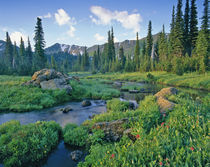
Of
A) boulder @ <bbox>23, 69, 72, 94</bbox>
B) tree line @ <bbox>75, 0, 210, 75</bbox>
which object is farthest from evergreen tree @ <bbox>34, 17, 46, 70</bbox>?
tree line @ <bbox>75, 0, 210, 75</bbox>

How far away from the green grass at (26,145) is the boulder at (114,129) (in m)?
2.83

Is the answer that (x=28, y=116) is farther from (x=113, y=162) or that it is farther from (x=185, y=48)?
(x=185, y=48)

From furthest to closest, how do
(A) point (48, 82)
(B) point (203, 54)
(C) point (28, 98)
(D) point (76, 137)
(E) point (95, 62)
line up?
1. (E) point (95, 62)
2. (B) point (203, 54)
3. (A) point (48, 82)
4. (C) point (28, 98)
5. (D) point (76, 137)

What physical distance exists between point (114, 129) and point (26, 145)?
444 centimetres

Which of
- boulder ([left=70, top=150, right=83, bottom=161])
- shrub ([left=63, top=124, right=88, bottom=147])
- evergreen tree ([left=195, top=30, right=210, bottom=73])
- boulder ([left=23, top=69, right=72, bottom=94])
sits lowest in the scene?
boulder ([left=70, top=150, right=83, bottom=161])

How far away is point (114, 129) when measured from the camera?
7.33m

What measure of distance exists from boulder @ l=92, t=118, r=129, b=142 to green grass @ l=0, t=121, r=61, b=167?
2828mm

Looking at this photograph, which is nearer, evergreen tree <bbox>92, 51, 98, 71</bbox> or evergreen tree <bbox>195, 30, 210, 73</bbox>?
evergreen tree <bbox>195, 30, 210, 73</bbox>

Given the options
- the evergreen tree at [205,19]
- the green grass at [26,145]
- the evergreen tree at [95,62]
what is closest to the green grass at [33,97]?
the green grass at [26,145]

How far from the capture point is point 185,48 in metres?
44.4

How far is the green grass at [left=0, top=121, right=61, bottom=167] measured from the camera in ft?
18.6

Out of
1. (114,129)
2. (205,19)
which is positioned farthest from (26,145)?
(205,19)

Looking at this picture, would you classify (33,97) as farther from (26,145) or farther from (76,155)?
(76,155)

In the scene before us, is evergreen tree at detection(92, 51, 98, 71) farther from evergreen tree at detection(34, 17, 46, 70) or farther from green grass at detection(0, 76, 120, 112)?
green grass at detection(0, 76, 120, 112)
